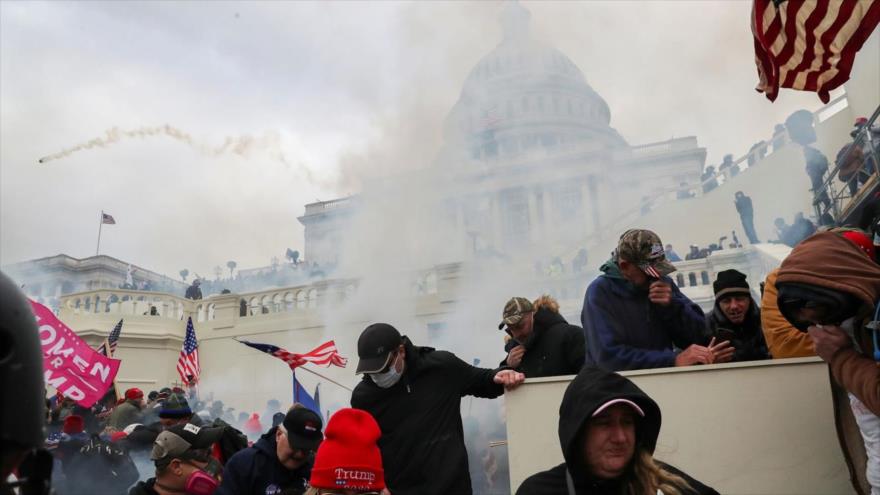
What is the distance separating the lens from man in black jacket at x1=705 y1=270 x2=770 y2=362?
11.9 ft

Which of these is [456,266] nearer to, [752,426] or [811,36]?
[811,36]

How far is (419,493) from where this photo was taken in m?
3.17

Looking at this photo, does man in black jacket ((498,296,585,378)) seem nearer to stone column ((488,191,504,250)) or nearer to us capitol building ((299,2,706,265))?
us capitol building ((299,2,706,265))

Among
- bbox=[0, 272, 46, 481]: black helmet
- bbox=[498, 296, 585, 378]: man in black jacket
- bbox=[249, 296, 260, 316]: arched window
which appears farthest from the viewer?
bbox=[249, 296, 260, 316]: arched window

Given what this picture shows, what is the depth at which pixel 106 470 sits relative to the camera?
589cm

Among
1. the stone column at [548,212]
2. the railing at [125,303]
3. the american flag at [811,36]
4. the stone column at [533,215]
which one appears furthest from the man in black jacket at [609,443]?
the stone column at [548,212]

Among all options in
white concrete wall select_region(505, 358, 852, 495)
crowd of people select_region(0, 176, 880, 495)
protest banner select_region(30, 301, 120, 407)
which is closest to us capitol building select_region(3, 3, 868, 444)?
protest banner select_region(30, 301, 120, 407)

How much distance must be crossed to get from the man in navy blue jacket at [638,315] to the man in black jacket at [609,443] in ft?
4.06

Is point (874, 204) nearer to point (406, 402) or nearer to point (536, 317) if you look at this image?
point (536, 317)

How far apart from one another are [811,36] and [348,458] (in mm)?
3851

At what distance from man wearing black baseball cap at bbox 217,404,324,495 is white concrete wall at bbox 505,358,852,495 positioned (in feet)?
5.27

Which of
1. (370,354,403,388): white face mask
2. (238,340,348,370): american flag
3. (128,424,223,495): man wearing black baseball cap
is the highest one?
(238,340,348,370): american flag

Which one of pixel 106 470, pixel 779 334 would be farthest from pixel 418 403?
pixel 106 470

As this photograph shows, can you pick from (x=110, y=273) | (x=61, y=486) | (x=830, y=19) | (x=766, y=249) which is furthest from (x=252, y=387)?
(x=110, y=273)
